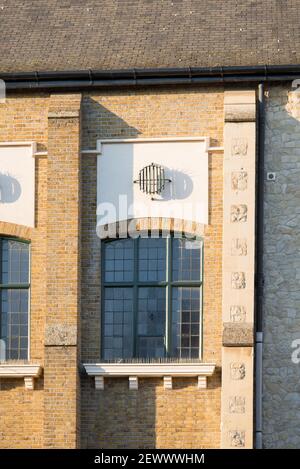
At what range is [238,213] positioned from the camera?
36906 millimetres

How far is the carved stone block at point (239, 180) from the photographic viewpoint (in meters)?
37.0

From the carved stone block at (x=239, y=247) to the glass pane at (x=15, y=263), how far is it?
413 centimetres

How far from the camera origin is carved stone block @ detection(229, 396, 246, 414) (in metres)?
36.1

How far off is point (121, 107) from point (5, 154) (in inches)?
98.0

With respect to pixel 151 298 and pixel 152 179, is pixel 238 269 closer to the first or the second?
pixel 151 298

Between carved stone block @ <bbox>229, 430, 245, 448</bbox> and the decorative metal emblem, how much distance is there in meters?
4.97

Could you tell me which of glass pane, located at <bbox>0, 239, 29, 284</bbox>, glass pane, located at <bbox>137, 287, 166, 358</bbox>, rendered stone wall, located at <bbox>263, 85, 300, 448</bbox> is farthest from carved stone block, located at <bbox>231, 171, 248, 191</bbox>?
glass pane, located at <bbox>0, 239, 29, 284</bbox>

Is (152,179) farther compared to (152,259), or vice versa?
(152,259)

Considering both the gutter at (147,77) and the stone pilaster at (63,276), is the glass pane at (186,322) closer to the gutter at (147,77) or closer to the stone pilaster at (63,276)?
the stone pilaster at (63,276)

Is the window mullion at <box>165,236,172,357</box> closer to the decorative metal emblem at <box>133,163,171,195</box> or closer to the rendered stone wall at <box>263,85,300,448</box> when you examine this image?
the decorative metal emblem at <box>133,163,171,195</box>

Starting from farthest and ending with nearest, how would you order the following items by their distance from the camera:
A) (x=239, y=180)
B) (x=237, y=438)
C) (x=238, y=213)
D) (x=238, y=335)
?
(x=239, y=180) < (x=238, y=213) < (x=238, y=335) < (x=237, y=438)

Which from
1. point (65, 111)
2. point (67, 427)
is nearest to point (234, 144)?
point (65, 111)

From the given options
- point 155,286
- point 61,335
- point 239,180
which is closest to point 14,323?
point 61,335

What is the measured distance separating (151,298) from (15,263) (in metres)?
2.77
